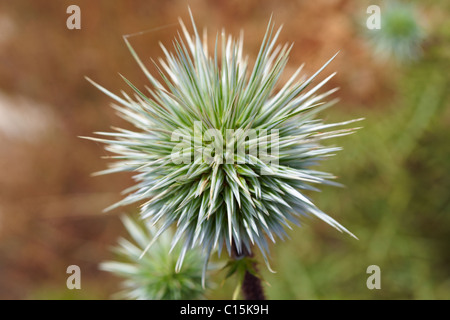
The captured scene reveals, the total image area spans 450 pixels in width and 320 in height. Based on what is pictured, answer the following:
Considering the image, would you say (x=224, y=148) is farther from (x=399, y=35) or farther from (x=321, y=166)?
(x=399, y=35)

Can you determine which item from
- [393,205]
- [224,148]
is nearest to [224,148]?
[224,148]

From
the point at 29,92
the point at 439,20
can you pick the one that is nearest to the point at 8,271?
the point at 29,92

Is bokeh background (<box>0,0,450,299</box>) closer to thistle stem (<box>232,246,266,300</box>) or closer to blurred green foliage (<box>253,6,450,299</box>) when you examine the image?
blurred green foliage (<box>253,6,450,299</box>)

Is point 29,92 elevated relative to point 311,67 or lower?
elevated

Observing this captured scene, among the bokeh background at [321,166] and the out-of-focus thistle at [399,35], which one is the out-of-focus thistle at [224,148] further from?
the out-of-focus thistle at [399,35]
